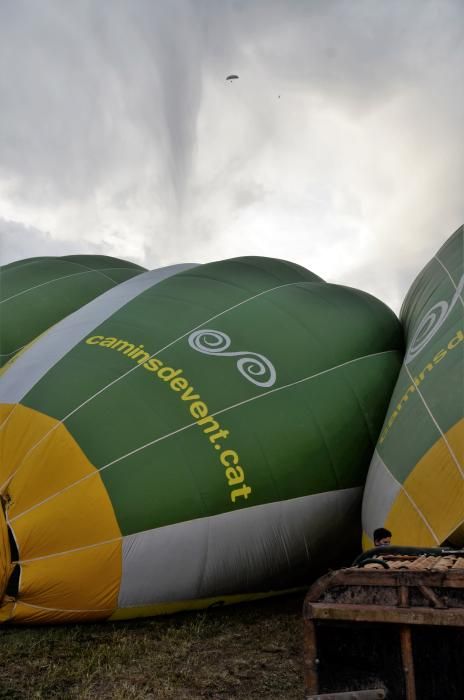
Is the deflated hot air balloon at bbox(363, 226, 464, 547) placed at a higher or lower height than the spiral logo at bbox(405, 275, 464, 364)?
lower

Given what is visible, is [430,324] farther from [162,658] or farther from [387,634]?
[387,634]

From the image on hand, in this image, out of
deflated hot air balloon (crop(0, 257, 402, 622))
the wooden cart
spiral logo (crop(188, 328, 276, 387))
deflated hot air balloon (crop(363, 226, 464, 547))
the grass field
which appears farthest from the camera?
spiral logo (crop(188, 328, 276, 387))

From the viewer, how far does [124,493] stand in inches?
216

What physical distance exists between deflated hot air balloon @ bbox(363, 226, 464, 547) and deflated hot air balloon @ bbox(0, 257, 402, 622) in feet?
1.75

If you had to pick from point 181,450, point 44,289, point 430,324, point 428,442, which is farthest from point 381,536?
point 44,289

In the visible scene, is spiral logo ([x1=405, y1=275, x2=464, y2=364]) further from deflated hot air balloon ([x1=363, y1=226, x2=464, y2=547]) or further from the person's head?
the person's head

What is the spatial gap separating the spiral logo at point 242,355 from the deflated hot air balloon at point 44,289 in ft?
13.3

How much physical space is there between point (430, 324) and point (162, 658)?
392 centimetres

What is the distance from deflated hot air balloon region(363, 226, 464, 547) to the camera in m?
5.23

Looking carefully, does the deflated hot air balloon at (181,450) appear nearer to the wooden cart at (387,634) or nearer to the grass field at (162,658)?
the grass field at (162,658)

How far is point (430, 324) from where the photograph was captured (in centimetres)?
673

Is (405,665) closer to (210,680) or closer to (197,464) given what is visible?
(210,680)

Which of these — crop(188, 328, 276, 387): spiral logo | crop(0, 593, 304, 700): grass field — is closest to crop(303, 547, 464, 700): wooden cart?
crop(0, 593, 304, 700): grass field

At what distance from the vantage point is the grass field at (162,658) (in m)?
4.47
